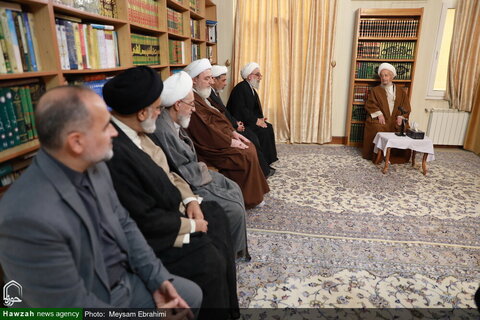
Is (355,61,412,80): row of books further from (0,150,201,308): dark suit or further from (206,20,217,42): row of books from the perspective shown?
(0,150,201,308): dark suit

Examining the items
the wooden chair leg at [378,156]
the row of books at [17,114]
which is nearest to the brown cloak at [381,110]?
the wooden chair leg at [378,156]

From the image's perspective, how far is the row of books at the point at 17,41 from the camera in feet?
4.43

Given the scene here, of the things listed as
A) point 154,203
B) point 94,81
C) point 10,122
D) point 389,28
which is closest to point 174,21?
point 94,81

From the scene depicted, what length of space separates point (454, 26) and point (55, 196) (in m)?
5.46

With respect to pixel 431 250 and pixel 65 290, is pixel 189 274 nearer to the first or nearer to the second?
pixel 65 290

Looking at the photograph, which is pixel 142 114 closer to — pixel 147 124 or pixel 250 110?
pixel 147 124

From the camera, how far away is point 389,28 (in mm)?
4496

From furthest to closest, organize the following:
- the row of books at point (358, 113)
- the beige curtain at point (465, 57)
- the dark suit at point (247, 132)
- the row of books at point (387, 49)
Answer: the row of books at point (358, 113), the row of books at point (387, 49), the beige curtain at point (465, 57), the dark suit at point (247, 132)

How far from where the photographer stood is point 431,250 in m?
2.26

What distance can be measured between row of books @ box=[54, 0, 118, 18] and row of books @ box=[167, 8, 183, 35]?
3.44 ft

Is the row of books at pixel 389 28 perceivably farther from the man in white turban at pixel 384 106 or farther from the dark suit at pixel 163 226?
the dark suit at pixel 163 226

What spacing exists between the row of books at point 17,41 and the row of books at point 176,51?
195cm

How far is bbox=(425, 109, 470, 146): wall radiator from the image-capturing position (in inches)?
185

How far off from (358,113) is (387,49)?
1012mm
